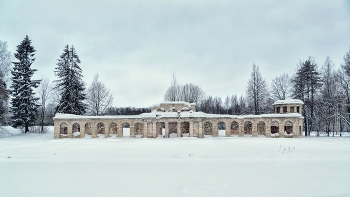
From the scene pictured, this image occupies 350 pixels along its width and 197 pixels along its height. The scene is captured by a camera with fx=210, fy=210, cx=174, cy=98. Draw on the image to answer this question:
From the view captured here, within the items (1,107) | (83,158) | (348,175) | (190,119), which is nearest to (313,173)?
(348,175)

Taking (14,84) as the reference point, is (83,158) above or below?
below

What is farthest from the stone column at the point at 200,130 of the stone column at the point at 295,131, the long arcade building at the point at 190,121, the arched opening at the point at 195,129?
the stone column at the point at 295,131

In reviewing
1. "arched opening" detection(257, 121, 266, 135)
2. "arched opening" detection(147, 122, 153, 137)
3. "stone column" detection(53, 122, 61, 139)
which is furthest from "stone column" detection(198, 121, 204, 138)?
"stone column" detection(53, 122, 61, 139)

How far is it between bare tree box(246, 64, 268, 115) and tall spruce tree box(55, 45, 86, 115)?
28338 mm

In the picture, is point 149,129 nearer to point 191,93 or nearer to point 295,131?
point 295,131

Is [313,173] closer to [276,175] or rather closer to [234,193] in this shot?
[276,175]

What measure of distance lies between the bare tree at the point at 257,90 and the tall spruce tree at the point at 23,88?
34.3 m

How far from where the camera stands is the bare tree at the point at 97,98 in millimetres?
37812

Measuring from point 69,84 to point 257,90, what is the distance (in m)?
30.8

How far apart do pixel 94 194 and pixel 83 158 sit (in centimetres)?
711

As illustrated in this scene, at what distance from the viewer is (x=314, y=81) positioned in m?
30.8

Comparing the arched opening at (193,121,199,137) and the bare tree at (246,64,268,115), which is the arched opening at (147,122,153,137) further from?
the bare tree at (246,64,268,115)

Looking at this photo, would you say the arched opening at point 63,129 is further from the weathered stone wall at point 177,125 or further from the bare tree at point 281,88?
the bare tree at point 281,88

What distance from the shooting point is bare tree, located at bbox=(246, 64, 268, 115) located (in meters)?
36.5
